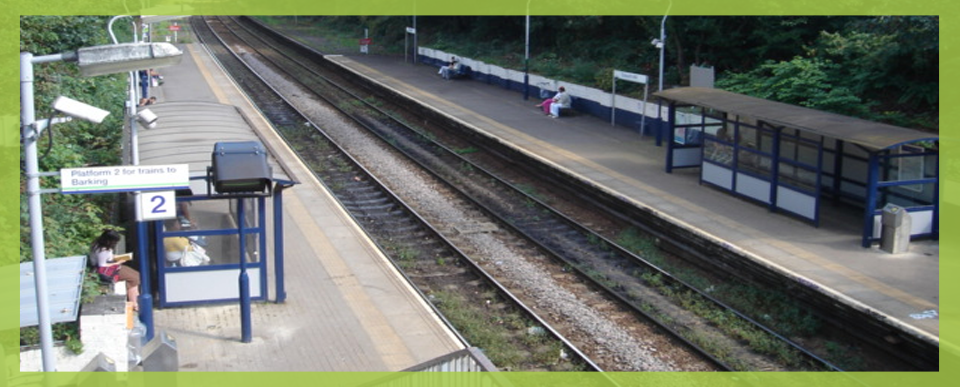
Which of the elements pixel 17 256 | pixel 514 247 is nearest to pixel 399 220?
pixel 514 247

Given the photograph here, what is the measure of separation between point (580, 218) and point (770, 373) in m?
7.40

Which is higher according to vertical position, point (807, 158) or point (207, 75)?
point (207, 75)

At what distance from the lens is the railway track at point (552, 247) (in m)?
12.8

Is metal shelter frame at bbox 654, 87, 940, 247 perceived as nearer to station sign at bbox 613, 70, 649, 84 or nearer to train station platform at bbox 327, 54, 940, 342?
train station platform at bbox 327, 54, 940, 342

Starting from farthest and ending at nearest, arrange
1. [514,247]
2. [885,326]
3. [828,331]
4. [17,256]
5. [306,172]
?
1. [306,172]
2. [514,247]
3. [828,331]
4. [885,326]
5. [17,256]

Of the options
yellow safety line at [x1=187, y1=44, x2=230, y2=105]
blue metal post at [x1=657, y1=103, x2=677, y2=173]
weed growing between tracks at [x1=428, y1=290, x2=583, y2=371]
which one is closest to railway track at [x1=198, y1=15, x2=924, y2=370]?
weed growing between tracks at [x1=428, y1=290, x2=583, y2=371]

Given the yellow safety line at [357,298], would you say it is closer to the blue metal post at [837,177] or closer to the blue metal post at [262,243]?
the blue metal post at [262,243]

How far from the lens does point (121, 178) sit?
9203 millimetres

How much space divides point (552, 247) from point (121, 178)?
30.3 ft

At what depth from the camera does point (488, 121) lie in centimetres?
2794

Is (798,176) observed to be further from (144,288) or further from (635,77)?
(144,288)

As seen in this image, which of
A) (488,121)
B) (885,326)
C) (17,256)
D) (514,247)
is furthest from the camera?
(488,121)

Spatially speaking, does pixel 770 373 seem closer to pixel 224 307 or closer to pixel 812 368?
pixel 812 368

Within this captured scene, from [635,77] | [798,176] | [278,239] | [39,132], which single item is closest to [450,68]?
[635,77]
